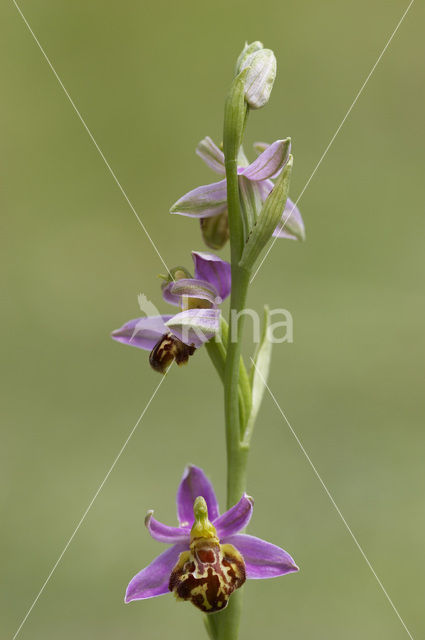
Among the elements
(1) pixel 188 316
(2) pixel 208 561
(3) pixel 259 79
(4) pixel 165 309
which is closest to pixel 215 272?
(1) pixel 188 316

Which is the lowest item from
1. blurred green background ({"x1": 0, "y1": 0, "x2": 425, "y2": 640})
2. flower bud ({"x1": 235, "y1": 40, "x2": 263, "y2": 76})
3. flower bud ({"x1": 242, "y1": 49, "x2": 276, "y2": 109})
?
blurred green background ({"x1": 0, "y1": 0, "x2": 425, "y2": 640})

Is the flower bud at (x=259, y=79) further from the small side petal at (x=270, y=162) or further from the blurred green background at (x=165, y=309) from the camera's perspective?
the blurred green background at (x=165, y=309)

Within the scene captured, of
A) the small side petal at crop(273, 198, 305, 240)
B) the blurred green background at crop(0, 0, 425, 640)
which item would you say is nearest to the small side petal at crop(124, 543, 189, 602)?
the small side petal at crop(273, 198, 305, 240)

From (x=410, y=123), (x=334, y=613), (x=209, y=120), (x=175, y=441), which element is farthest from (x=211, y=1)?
(x=334, y=613)

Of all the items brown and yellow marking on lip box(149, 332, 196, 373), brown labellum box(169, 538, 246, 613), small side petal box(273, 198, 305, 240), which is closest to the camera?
brown labellum box(169, 538, 246, 613)

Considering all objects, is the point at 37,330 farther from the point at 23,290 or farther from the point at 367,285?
the point at 367,285

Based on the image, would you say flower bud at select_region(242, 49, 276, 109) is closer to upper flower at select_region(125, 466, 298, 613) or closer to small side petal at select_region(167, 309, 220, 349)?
small side petal at select_region(167, 309, 220, 349)

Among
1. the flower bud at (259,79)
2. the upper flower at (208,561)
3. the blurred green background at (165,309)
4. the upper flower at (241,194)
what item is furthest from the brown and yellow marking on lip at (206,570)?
the blurred green background at (165,309)
